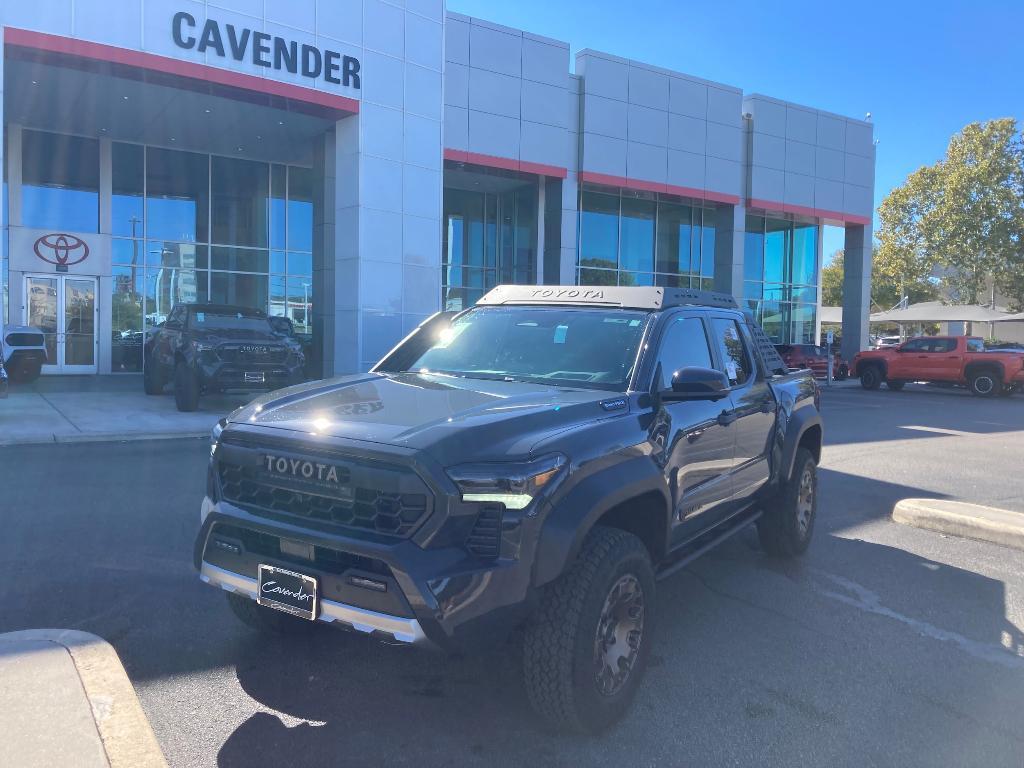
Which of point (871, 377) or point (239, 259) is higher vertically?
point (239, 259)

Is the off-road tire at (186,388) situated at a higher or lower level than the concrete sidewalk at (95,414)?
higher

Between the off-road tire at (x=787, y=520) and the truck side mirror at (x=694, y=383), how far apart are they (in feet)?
6.79

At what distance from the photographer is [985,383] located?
22.9 meters

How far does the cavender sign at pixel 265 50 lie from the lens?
15.2 meters

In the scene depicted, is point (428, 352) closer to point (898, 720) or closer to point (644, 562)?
point (644, 562)

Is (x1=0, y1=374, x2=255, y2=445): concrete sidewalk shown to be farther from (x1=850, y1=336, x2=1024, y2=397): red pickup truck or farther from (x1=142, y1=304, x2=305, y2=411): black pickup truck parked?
(x1=850, y1=336, x2=1024, y2=397): red pickup truck

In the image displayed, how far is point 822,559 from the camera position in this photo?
604cm

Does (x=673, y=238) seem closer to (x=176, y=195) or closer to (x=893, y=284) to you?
(x=176, y=195)

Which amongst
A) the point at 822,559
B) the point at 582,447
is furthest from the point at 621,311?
the point at 822,559

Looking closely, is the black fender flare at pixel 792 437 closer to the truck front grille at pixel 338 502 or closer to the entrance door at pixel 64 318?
the truck front grille at pixel 338 502

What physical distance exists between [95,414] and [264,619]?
1049 cm

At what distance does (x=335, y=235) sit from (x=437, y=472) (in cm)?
1629

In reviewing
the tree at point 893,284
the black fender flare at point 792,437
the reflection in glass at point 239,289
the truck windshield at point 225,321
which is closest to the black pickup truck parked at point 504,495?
the black fender flare at point 792,437

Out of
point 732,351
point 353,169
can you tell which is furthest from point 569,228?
point 732,351
